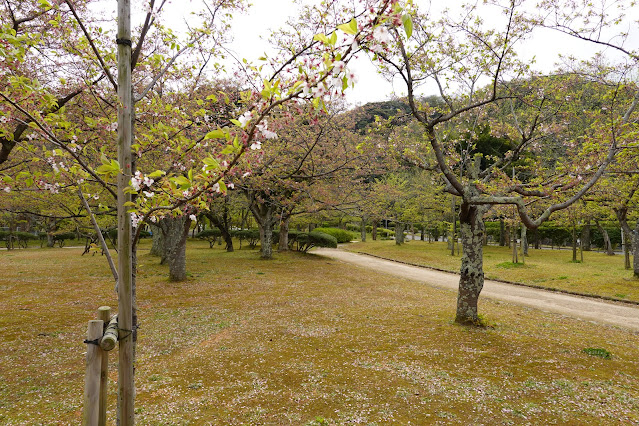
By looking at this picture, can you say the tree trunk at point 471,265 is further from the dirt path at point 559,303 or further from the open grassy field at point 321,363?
the dirt path at point 559,303

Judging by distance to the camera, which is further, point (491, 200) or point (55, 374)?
point (491, 200)

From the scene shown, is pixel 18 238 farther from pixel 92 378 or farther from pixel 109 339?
pixel 109 339

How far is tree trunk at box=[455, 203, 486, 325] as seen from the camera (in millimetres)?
7375

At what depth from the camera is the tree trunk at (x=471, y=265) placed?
7375 millimetres

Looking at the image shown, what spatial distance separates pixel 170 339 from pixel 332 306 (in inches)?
174

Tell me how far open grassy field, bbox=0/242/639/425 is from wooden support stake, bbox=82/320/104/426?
1639 millimetres

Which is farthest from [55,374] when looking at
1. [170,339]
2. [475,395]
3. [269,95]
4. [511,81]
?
[511,81]

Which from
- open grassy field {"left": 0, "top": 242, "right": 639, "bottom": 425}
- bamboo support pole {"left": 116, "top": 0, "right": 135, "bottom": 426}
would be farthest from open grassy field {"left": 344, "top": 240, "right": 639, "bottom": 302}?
bamboo support pole {"left": 116, "top": 0, "right": 135, "bottom": 426}

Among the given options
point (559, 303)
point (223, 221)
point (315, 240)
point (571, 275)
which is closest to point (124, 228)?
point (559, 303)

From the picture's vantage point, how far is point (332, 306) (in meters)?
9.52

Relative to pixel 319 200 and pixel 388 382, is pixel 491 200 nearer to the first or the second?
pixel 388 382

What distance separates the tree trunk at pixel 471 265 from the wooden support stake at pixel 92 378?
272 inches

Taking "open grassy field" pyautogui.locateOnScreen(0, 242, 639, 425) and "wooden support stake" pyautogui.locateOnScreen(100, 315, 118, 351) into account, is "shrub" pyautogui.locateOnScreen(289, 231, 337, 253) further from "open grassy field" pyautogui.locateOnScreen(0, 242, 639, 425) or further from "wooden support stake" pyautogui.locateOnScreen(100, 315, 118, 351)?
"wooden support stake" pyautogui.locateOnScreen(100, 315, 118, 351)

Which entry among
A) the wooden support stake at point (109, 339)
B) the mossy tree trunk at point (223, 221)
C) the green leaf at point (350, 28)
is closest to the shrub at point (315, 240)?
the mossy tree trunk at point (223, 221)
